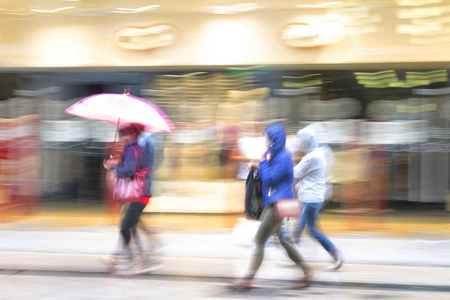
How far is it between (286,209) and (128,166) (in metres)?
1.88

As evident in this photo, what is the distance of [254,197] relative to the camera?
6.05 metres

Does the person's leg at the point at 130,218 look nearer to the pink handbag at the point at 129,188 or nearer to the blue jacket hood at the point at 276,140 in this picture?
the pink handbag at the point at 129,188

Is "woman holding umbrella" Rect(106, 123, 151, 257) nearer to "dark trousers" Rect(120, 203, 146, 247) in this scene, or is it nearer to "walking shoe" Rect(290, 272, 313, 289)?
"dark trousers" Rect(120, 203, 146, 247)

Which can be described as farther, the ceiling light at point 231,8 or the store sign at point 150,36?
the store sign at point 150,36

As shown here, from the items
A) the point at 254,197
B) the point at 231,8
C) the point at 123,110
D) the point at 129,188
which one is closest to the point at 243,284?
the point at 254,197

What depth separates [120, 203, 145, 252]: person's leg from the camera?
265 inches

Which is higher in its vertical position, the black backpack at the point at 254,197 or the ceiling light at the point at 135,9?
the ceiling light at the point at 135,9

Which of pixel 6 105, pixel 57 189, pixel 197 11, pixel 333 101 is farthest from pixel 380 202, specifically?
pixel 6 105

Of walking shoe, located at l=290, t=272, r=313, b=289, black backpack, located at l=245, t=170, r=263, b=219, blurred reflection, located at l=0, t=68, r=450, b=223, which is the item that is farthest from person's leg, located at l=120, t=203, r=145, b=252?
blurred reflection, located at l=0, t=68, r=450, b=223

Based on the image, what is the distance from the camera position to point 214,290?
6.21 m

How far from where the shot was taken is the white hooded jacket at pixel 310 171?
686 centimetres

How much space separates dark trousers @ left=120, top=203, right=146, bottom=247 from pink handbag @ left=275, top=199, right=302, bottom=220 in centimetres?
169

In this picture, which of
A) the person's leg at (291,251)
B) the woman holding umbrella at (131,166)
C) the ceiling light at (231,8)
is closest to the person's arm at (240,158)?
the ceiling light at (231,8)

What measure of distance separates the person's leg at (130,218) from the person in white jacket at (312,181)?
5.98 ft
